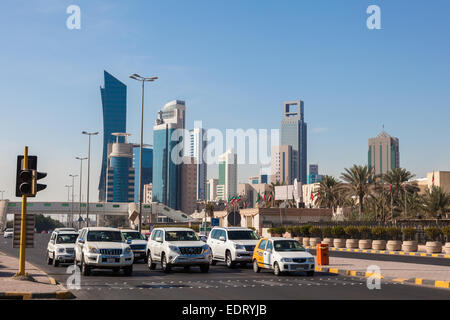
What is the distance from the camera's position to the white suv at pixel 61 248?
93.0 feet

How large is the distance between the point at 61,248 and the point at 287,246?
10971 mm

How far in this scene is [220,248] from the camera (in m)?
29.4

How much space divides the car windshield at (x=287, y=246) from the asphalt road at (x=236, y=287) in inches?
41.2

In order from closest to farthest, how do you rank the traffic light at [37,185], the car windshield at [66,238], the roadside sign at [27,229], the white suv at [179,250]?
the traffic light at [37,185] < the roadside sign at [27,229] < the white suv at [179,250] < the car windshield at [66,238]

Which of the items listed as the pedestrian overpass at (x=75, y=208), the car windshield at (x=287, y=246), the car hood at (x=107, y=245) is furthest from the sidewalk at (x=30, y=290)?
the pedestrian overpass at (x=75, y=208)

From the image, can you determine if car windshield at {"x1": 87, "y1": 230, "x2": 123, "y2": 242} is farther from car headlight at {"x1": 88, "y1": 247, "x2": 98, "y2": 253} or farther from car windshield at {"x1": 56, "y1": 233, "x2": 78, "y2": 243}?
car windshield at {"x1": 56, "y1": 233, "x2": 78, "y2": 243}

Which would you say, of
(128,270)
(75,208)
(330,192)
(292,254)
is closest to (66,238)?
(128,270)

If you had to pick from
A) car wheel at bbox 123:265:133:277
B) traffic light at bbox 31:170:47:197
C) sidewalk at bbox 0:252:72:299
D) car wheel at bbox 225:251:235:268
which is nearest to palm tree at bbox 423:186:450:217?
car wheel at bbox 225:251:235:268

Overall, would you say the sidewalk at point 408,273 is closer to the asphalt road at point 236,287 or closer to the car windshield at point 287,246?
the asphalt road at point 236,287

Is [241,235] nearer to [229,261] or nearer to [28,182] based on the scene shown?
[229,261]

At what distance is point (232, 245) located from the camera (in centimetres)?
2823
